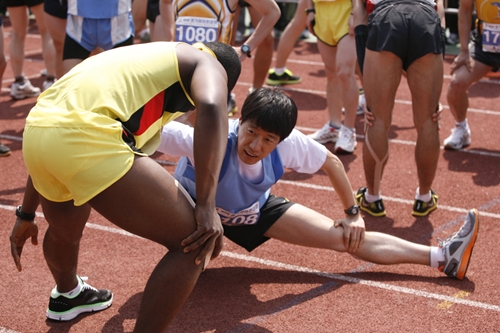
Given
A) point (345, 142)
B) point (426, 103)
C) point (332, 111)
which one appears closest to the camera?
point (426, 103)

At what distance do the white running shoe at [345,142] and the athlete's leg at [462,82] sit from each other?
101 cm

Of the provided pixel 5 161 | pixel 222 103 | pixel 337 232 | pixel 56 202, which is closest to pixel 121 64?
pixel 222 103

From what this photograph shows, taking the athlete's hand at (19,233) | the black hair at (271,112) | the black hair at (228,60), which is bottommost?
the athlete's hand at (19,233)

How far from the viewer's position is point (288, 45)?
9.13 m

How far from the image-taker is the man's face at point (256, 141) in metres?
3.55

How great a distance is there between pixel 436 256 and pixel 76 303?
2090 millimetres

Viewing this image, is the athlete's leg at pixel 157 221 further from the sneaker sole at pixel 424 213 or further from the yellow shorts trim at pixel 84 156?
the sneaker sole at pixel 424 213

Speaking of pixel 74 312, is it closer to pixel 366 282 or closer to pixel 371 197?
pixel 366 282

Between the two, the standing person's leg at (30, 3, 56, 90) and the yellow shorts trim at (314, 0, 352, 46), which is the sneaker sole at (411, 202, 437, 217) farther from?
the standing person's leg at (30, 3, 56, 90)

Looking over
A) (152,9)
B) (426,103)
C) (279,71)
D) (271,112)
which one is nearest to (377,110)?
(426,103)

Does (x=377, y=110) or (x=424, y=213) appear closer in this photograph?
(x=377, y=110)

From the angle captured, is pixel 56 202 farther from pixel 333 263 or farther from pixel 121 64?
pixel 333 263

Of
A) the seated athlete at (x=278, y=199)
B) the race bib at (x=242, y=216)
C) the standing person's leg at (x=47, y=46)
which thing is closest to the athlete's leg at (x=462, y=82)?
the seated athlete at (x=278, y=199)

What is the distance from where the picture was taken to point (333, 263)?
4445 mm
